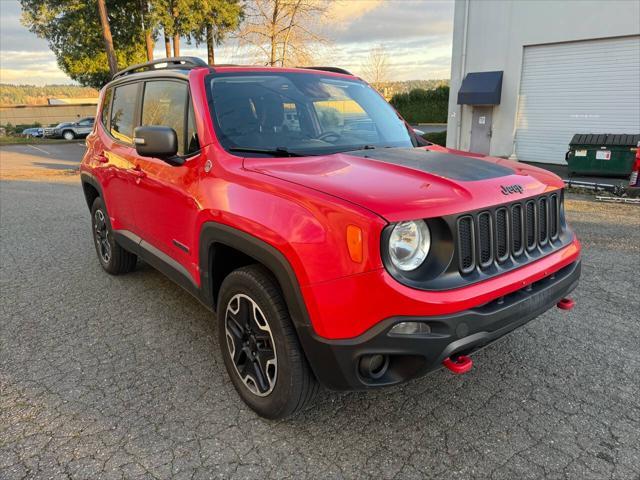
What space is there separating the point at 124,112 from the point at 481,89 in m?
13.1

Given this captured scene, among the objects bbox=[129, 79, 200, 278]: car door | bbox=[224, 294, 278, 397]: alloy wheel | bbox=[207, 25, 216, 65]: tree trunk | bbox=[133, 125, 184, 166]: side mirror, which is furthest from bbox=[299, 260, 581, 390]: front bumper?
bbox=[207, 25, 216, 65]: tree trunk

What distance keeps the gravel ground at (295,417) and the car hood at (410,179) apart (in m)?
1.22

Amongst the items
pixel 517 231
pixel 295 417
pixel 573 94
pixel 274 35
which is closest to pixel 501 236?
pixel 517 231

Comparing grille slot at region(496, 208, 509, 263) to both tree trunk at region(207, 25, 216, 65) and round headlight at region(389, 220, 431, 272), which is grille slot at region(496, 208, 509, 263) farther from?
tree trunk at region(207, 25, 216, 65)

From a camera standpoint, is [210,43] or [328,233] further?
[210,43]

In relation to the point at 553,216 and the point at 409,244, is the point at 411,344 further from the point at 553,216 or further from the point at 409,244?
the point at 553,216

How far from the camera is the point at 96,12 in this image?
71.5ft

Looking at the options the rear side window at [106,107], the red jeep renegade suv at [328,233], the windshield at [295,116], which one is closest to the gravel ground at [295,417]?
the red jeep renegade suv at [328,233]

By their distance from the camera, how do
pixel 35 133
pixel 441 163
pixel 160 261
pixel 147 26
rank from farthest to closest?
pixel 35 133
pixel 147 26
pixel 160 261
pixel 441 163

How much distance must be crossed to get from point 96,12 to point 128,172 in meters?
21.9

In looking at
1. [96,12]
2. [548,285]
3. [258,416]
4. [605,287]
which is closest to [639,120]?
[605,287]

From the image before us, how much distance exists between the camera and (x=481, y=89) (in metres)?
15.0

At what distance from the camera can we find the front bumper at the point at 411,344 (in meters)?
2.08

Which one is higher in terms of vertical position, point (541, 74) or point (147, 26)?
point (147, 26)
